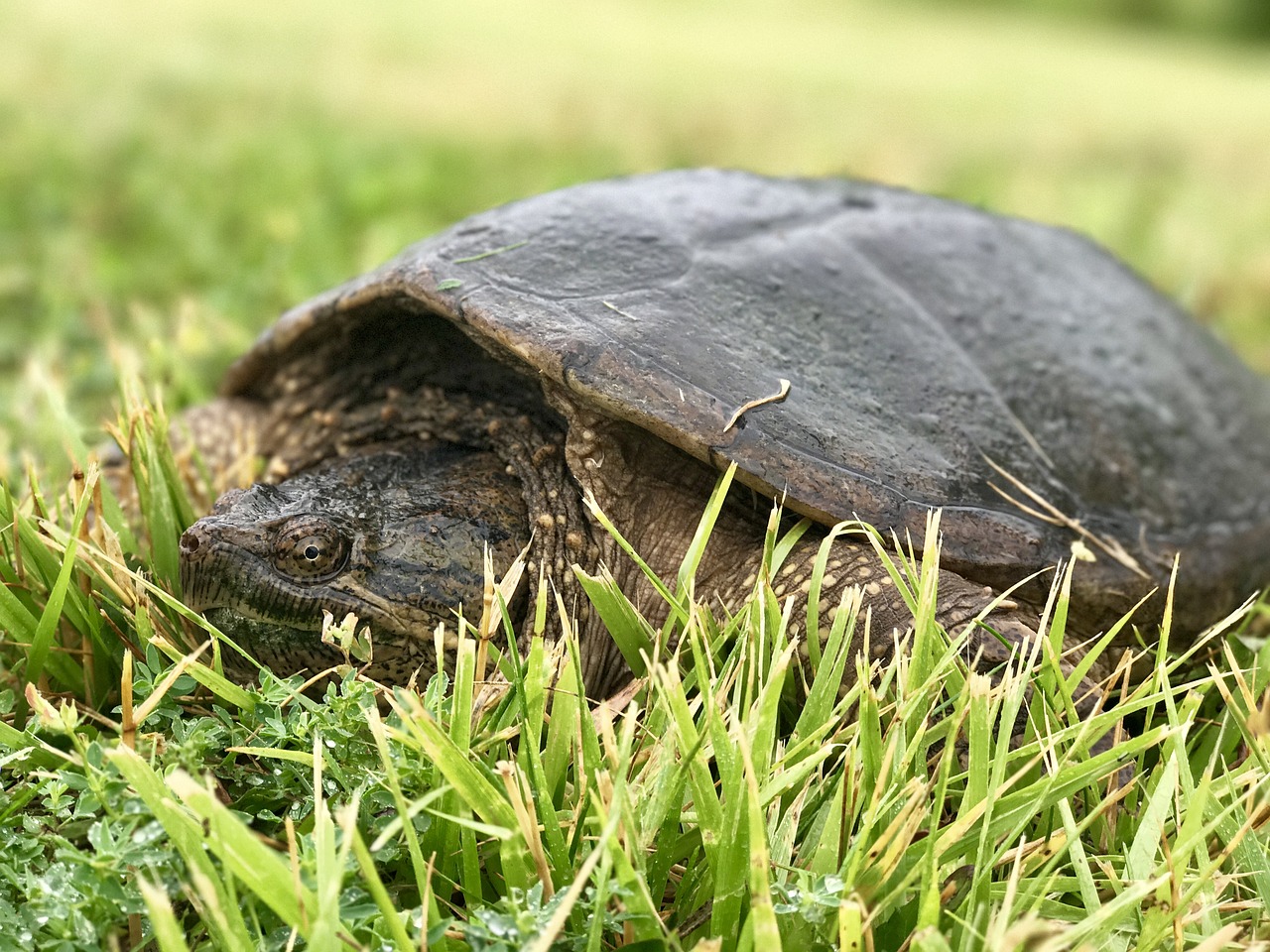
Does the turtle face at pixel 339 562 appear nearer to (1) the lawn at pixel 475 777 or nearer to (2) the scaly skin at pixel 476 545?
(2) the scaly skin at pixel 476 545

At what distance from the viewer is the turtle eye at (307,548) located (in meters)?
1.76

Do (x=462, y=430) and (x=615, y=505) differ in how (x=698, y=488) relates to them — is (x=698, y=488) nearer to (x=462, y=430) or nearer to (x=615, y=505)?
(x=615, y=505)

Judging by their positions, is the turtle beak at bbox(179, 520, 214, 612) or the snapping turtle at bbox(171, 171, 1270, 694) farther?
the snapping turtle at bbox(171, 171, 1270, 694)

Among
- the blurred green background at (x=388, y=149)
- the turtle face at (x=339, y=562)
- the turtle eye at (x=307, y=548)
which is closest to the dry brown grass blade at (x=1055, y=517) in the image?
the turtle face at (x=339, y=562)

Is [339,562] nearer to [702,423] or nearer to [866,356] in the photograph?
[702,423]

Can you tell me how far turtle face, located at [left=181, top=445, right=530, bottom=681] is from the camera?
175 cm

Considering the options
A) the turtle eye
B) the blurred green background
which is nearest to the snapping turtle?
the turtle eye

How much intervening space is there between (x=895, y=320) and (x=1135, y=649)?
2.58ft

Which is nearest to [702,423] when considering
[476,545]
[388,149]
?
[476,545]

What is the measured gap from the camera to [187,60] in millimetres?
7270

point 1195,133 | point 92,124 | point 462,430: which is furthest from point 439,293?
point 1195,133

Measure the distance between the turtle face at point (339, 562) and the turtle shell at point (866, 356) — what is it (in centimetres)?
31

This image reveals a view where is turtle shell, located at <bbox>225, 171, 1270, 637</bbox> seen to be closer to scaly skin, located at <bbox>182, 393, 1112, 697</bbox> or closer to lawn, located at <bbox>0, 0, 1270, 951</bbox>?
scaly skin, located at <bbox>182, 393, 1112, 697</bbox>

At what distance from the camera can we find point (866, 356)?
212 cm
